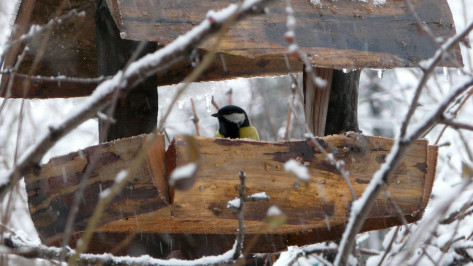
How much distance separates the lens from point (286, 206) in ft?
6.55

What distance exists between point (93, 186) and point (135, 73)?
0.81 meters

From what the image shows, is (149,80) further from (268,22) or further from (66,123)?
(66,123)

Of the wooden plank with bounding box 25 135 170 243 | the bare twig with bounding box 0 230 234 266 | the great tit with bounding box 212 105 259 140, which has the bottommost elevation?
the great tit with bounding box 212 105 259 140

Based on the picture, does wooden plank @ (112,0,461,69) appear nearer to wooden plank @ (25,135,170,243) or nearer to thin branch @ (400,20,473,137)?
wooden plank @ (25,135,170,243)

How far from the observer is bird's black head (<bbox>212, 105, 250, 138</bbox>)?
3805 millimetres

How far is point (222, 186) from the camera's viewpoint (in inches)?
75.4

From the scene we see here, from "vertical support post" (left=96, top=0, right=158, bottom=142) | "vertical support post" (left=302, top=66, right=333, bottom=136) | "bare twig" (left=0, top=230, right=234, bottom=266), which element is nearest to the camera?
"bare twig" (left=0, top=230, right=234, bottom=266)

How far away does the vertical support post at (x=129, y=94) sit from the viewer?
8.07 feet

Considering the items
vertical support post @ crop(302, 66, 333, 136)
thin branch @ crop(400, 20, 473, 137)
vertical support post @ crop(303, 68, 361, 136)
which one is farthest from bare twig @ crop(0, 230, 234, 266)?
vertical support post @ crop(303, 68, 361, 136)

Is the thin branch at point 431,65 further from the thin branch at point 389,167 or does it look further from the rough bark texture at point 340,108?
the rough bark texture at point 340,108

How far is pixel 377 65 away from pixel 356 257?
114 cm

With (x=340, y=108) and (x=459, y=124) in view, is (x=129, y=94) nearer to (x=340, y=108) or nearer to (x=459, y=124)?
(x=340, y=108)

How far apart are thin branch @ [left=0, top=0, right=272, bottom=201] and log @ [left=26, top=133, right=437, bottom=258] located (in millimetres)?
553

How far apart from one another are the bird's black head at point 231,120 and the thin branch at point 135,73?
2598 millimetres
